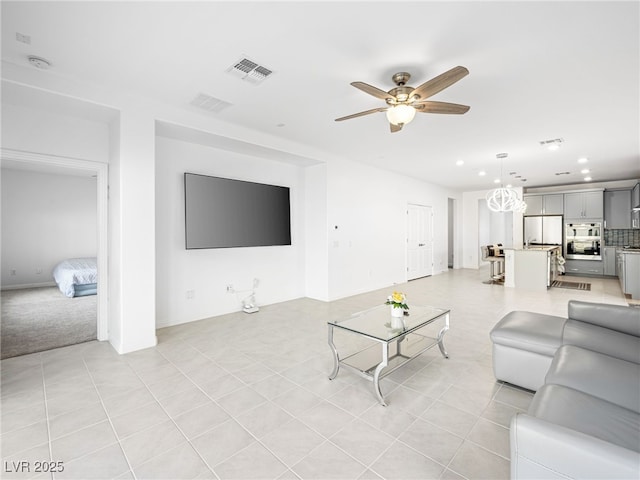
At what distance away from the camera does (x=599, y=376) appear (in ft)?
5.75

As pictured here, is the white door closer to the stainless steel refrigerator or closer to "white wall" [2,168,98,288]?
the stainless steel refrigerator

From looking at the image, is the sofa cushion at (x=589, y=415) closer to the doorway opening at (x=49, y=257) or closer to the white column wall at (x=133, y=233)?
the white column wall at (x=133, y=233)

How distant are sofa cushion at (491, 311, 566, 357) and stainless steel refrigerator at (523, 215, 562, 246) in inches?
306

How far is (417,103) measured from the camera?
113 inches

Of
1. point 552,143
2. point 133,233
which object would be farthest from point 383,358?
point 552,143

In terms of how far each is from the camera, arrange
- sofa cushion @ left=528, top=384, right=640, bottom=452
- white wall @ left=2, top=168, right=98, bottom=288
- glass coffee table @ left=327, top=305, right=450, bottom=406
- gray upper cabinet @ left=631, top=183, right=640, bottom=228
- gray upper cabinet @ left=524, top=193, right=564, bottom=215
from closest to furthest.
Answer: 1. sofa cushion @ left=528, top=384, right=640, bottom=452
2. glass coffee table @ left=327, top=305, right=450, bottom=406
3. white wall @ left=2, top=168, right=98, bottom=288
4. gray upper cabinet @ left=631, top=183, right=640, bottom=228
5. gray upper cabinet @ left=524, top=193, right=564, bottom=215

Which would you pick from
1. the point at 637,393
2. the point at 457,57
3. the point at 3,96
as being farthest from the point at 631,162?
the point at 3,96

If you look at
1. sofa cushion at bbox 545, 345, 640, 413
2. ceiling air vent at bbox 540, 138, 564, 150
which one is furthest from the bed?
ceiling air vent at bbox 540, 138, 564, 150

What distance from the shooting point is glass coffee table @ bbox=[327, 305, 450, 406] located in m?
2.50

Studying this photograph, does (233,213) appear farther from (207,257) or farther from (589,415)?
(589,415)

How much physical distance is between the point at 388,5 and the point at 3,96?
363 centimetres

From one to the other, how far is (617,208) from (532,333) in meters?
8.62

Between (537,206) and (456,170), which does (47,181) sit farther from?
(537,206)

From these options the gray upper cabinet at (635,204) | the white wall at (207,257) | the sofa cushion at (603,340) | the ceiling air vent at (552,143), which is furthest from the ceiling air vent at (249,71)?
the gray upper cabinet at (635,204)
